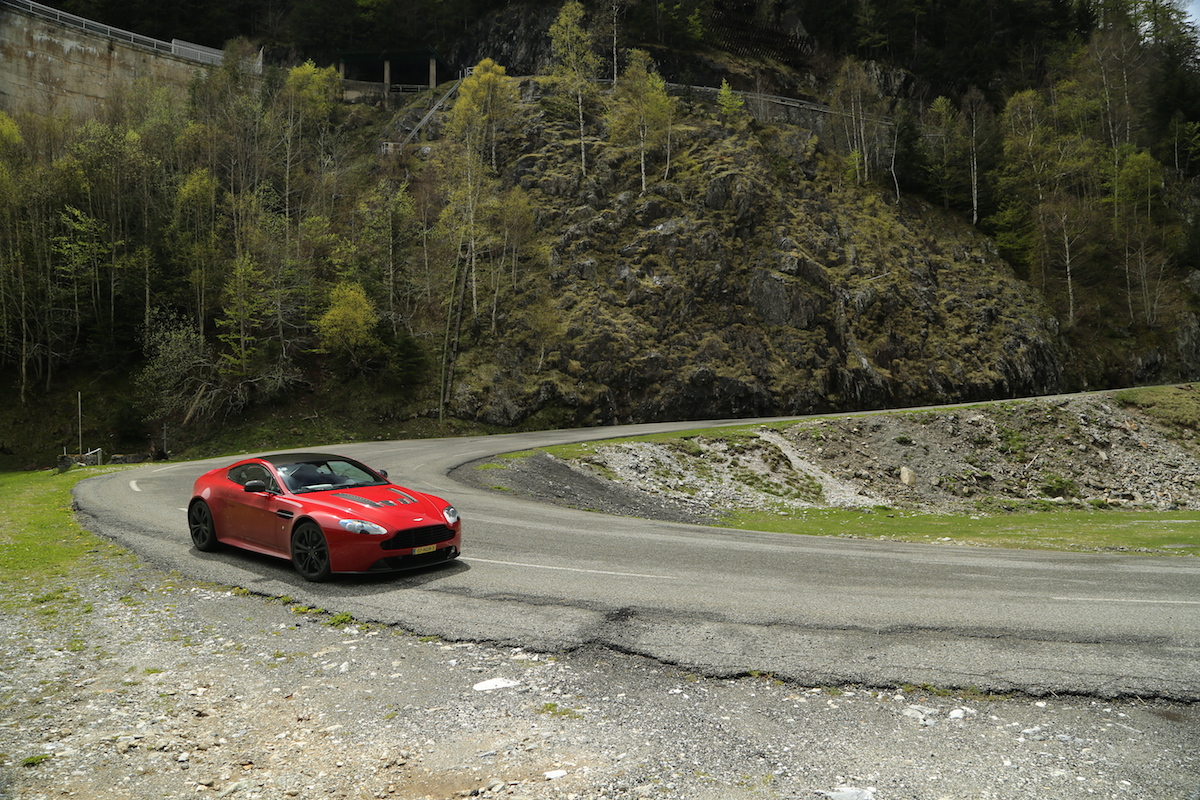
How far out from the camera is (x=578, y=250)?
155ft

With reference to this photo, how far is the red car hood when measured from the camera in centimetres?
875

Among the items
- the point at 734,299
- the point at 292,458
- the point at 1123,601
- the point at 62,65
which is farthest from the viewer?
the point at 62,65

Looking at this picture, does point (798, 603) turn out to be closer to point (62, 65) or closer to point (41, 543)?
point (41, 543)

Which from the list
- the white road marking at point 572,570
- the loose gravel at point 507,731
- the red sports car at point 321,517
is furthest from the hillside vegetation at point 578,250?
the loose gravel at point 507,731

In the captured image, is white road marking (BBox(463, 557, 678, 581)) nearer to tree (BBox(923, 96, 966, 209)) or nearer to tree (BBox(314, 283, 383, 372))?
tree (BBox(314, 283, 383, 372))

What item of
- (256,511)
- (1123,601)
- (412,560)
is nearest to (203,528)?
(256,511)

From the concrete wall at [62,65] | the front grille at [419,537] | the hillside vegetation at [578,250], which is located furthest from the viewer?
the concrete wall at [62,65]

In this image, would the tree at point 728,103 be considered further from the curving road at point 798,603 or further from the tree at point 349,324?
the curving road at point 798,603

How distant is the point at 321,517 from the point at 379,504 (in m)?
0.78

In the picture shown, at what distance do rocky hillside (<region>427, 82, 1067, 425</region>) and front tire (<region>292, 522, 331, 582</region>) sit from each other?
99.0ft

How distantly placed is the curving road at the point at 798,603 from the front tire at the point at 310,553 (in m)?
0.19

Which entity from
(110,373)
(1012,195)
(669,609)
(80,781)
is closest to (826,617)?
(669,609)

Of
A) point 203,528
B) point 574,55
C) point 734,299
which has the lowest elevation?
point 203,528

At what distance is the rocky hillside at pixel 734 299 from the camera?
41.8m
